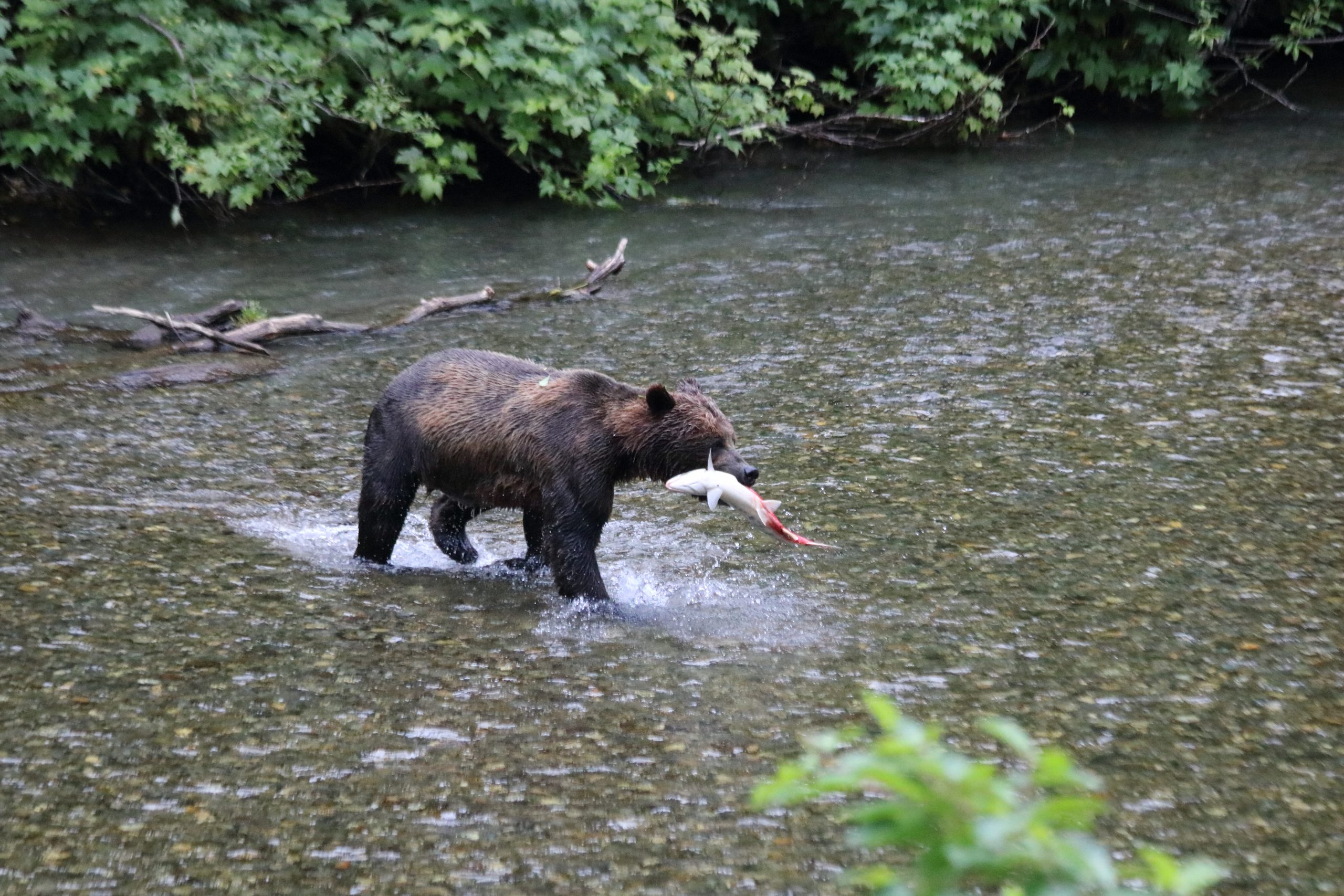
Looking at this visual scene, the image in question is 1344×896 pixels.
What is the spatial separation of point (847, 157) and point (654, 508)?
1184cm

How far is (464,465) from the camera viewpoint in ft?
21.1

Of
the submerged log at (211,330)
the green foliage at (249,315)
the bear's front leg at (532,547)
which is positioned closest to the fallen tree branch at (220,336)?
the submerged log at (211,330)

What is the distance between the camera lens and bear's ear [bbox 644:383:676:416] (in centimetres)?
602

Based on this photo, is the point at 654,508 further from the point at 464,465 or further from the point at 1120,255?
the point at 1120,255

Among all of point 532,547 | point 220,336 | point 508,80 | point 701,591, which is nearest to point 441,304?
point 220,336

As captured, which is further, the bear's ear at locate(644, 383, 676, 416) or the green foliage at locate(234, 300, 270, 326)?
the green foliage at locate(234, 300, 270, 326)

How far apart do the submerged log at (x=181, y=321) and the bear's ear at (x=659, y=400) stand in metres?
5.94

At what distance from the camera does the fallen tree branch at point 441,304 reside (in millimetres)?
11219

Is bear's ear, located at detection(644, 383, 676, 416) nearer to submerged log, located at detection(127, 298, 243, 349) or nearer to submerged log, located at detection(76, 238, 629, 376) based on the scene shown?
submerged log, located at detection(76, 238, 629, 376)

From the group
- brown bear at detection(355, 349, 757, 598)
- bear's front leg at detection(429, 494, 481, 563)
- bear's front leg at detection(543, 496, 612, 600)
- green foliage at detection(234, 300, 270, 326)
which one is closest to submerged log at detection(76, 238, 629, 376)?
green foliage at detection(234, 300, 270, 326)

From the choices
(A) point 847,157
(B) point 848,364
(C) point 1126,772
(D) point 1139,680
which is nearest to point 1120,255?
(B) point 848,364

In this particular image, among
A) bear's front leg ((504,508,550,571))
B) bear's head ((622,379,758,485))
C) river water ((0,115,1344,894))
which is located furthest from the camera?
bear's front leg ((504,508,550,571))

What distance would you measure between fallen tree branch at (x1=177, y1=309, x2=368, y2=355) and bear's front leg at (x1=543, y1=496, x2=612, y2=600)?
500 centimetres

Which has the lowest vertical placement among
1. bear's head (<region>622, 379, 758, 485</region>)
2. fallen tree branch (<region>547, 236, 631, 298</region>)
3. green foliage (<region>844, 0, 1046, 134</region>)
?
fallen tree branch (<region>547, 236, 631, 298</region>)
